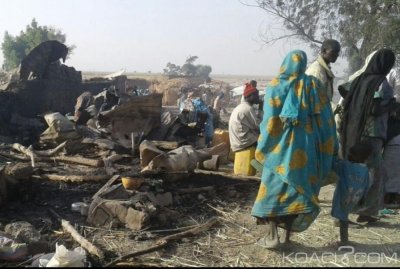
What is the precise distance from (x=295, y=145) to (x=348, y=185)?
80 cm

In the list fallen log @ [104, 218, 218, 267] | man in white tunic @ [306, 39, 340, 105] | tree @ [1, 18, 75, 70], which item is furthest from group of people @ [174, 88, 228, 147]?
tree @ [1, 18, 75, 70]

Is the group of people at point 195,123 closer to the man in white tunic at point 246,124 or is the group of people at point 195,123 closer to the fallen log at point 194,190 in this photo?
the man in white tunic at point 246,124

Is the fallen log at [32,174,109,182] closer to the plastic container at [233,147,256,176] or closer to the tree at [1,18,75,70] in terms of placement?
the plastic container at [233,147,256,176]

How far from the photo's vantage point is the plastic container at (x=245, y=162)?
7721 mm

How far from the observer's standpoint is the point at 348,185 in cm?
460

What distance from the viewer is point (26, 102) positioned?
1493cm

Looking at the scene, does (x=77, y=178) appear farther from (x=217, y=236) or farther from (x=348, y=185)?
(x=348, y=185)

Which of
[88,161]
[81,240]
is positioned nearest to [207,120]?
[88,161]

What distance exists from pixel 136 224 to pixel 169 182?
2.07 meters

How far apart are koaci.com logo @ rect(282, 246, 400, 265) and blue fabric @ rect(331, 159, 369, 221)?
1.25 feet

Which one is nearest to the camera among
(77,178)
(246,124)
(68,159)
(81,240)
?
(81,240)

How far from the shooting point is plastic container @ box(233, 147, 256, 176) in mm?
7721

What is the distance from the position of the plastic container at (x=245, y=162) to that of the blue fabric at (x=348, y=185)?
3.11m

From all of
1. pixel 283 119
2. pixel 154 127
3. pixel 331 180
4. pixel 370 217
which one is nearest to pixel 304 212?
pixel 331 180
